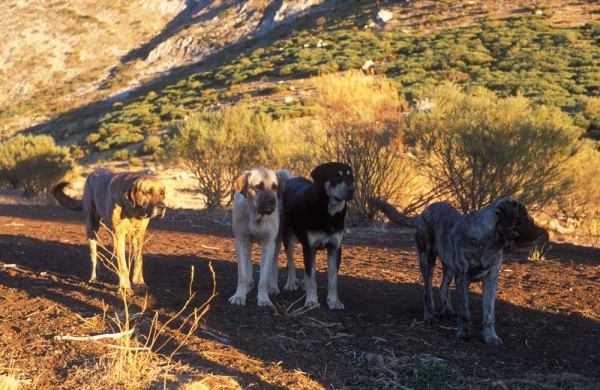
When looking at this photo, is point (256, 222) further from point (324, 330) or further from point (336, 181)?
point (324, 330)

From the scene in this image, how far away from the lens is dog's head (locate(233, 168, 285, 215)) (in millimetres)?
6934

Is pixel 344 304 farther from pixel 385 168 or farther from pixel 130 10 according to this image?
pixel 130 10

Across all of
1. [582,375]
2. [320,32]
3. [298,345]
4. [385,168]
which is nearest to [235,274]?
[298,345]

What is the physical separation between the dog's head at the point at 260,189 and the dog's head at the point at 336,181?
494mm

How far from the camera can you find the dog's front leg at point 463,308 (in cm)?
622

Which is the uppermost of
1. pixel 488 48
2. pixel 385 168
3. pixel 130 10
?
pixel 130 10

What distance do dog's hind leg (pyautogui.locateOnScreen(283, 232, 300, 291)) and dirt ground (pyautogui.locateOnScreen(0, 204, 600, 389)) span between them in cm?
20

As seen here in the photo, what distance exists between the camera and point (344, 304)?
7.71 meters

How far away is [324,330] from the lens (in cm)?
644

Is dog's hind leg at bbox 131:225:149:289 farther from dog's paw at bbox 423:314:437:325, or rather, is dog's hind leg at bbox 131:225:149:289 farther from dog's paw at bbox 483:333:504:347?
dog's paw at bbox 483:333:504:347

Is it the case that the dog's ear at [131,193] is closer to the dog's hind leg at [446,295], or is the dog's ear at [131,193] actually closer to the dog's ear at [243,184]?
the dog's ear at [243,184]

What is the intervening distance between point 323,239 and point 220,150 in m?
16.1

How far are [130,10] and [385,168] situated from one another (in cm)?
8598

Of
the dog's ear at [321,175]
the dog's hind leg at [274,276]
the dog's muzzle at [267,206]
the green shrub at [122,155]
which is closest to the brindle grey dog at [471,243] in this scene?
the dog's ear at [321,175]
